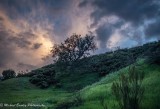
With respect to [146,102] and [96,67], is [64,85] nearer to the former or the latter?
[96,67]

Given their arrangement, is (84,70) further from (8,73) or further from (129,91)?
(129,91)

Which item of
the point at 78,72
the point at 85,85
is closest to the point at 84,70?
the point at 78,72

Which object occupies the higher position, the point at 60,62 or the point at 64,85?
the point at 60,62

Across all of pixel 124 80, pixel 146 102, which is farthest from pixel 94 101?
pixel 124 80

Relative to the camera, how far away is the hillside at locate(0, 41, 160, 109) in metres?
35.9

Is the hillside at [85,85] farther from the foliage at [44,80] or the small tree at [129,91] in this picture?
the small tree at [129,91]

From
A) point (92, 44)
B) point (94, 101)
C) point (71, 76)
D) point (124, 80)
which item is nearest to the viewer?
point (124, 80)

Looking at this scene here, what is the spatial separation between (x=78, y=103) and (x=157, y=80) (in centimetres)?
933

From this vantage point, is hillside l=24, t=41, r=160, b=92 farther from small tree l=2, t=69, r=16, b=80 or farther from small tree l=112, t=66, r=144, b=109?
small tree l=112, t=66, r=144, b=109

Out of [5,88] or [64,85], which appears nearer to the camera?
[5,88]

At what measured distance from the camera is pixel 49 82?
85.4 metres

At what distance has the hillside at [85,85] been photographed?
3594 centimetres

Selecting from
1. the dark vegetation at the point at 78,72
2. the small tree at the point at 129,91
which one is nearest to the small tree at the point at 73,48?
the dark vegetation at the point at 78,72

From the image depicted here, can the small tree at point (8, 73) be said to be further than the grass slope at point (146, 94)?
Yes
